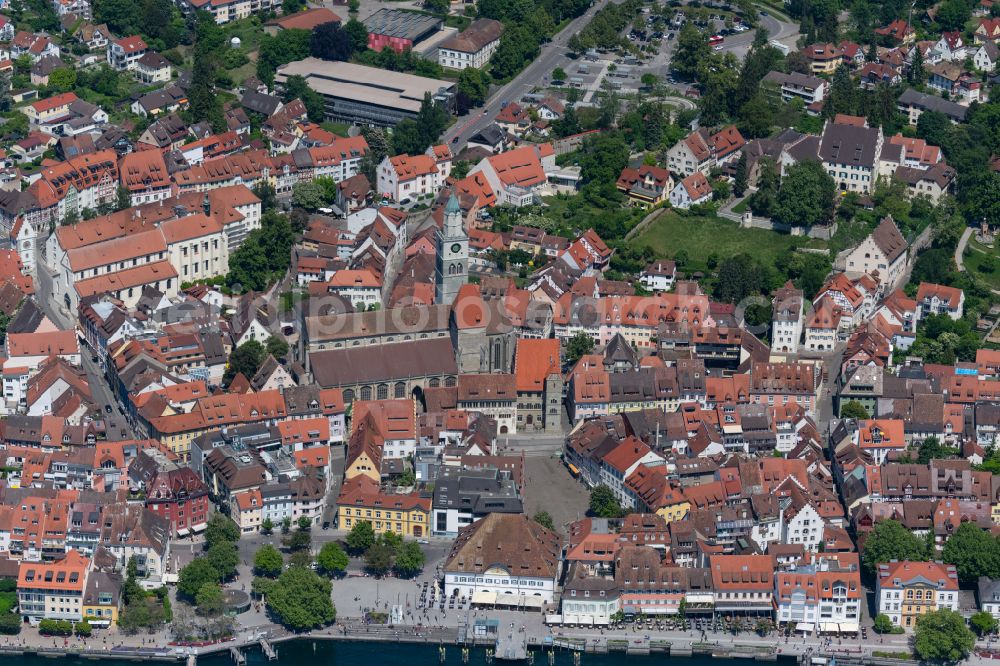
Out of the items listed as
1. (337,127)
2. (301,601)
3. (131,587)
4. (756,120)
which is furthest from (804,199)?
(131,587)

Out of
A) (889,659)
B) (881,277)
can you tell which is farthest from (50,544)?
(881,277)

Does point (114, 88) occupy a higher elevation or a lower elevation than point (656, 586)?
lower

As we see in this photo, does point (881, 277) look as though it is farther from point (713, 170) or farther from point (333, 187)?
point (333, 187)

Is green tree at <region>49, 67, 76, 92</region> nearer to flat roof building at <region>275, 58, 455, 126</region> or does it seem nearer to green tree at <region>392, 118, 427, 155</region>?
flat roof building at <region>275, 58, 455, 126</region>

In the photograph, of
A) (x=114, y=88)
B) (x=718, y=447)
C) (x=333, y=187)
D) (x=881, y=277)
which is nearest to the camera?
(x=718, y=447)

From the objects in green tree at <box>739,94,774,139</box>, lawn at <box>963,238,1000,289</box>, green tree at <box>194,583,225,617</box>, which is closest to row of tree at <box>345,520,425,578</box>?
green tree at <box>194,583,225,617</box>
